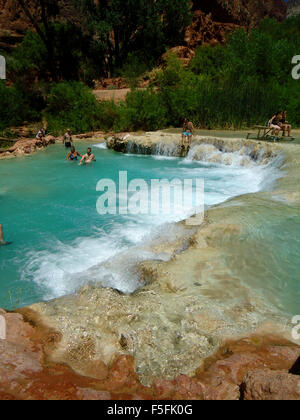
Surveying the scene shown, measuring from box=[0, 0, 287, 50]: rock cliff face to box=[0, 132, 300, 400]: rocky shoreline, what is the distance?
1232 inches

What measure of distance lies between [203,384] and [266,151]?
990 centimetres

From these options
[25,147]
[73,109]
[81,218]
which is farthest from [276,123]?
[73,109]

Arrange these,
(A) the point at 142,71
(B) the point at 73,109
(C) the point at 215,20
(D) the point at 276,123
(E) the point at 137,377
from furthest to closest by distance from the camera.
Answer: (C) the point at 215,20, (A) the point at 142,71, (B) the point at 73,109, (D) the point at 276,123, (E) the point at 137,377

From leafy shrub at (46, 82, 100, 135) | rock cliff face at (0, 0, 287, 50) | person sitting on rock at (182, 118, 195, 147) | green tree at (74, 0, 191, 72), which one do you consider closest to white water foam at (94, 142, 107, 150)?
leafy shrub at (46, 82, 100, 135)

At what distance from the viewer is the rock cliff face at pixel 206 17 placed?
28719 mm

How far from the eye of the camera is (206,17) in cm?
3428

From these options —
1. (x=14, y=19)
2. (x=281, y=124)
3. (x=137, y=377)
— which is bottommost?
(x=137, y=377)

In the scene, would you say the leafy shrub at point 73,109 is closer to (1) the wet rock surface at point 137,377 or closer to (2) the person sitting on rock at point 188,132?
(2) the person sitting on rock at point 188,132

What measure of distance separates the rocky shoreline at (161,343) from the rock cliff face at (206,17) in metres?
31.3

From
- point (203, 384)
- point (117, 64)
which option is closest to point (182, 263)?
point (203, 384)

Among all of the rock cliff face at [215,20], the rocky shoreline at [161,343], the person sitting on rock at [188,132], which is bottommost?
the rocky shoreline at [161,343]

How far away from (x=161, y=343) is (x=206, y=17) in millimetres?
39645

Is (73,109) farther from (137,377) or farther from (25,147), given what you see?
(137,377)

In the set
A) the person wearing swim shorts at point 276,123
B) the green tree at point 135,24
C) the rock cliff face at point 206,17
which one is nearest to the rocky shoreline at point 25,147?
the person wearing swim shorts at point 276,123
